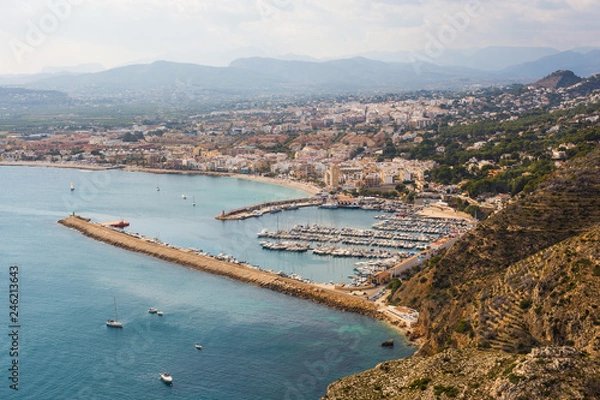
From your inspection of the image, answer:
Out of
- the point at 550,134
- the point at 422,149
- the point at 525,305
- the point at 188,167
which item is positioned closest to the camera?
the point at 525,305

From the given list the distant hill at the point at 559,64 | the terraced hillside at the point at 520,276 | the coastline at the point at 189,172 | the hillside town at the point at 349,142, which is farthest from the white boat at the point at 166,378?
the distant hill at the point at 559,64

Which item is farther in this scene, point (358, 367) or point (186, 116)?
point (186, 116)

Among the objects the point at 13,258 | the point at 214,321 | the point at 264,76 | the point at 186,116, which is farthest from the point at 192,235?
the point at 264,76

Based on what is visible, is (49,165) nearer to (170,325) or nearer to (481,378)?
(170,325)

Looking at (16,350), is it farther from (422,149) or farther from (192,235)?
(422,149)

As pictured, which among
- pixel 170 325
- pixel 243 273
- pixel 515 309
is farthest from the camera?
pixel 243 273

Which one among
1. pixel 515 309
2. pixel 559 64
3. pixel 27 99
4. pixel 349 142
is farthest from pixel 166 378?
pixel 559 64

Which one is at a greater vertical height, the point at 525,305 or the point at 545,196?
the point at 545,196
